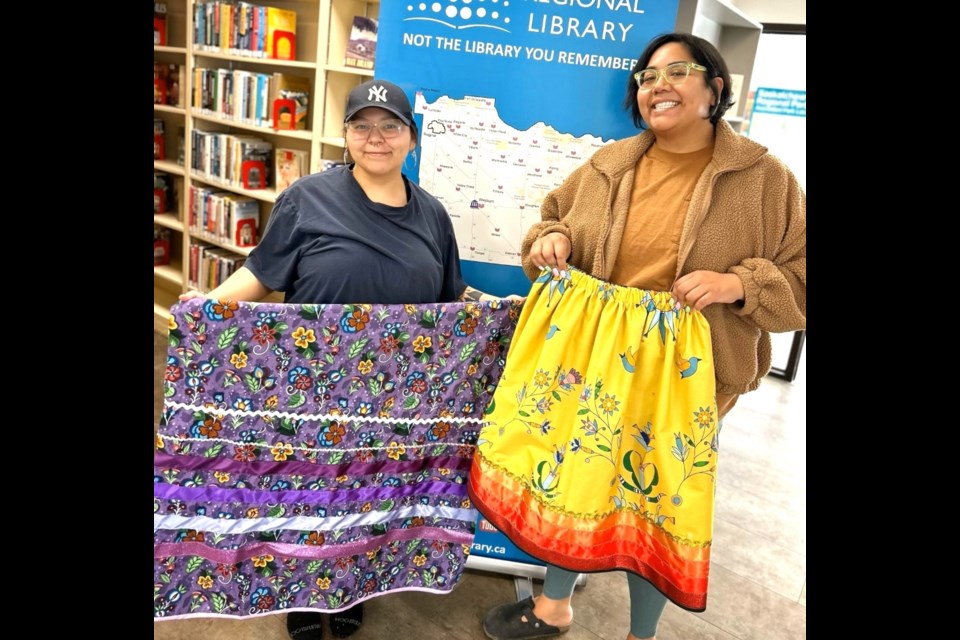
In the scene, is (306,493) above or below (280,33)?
below

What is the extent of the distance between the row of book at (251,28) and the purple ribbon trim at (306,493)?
3.11 meters

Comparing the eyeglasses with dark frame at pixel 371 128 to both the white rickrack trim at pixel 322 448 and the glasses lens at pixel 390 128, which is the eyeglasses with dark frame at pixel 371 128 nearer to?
the glasses lens at pixel 390 128

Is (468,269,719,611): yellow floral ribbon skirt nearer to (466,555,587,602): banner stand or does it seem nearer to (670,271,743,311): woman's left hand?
(670,271,743,311): woman's left hand

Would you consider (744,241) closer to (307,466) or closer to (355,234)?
(355,234)

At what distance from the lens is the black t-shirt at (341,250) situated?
1.69 meters

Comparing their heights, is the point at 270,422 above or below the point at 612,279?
below

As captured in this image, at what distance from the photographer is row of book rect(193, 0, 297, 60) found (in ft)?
12.5

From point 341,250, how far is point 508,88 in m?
0.84

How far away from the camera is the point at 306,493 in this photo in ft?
5.58

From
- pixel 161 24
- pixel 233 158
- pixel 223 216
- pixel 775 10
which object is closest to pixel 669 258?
pixel 233 158
